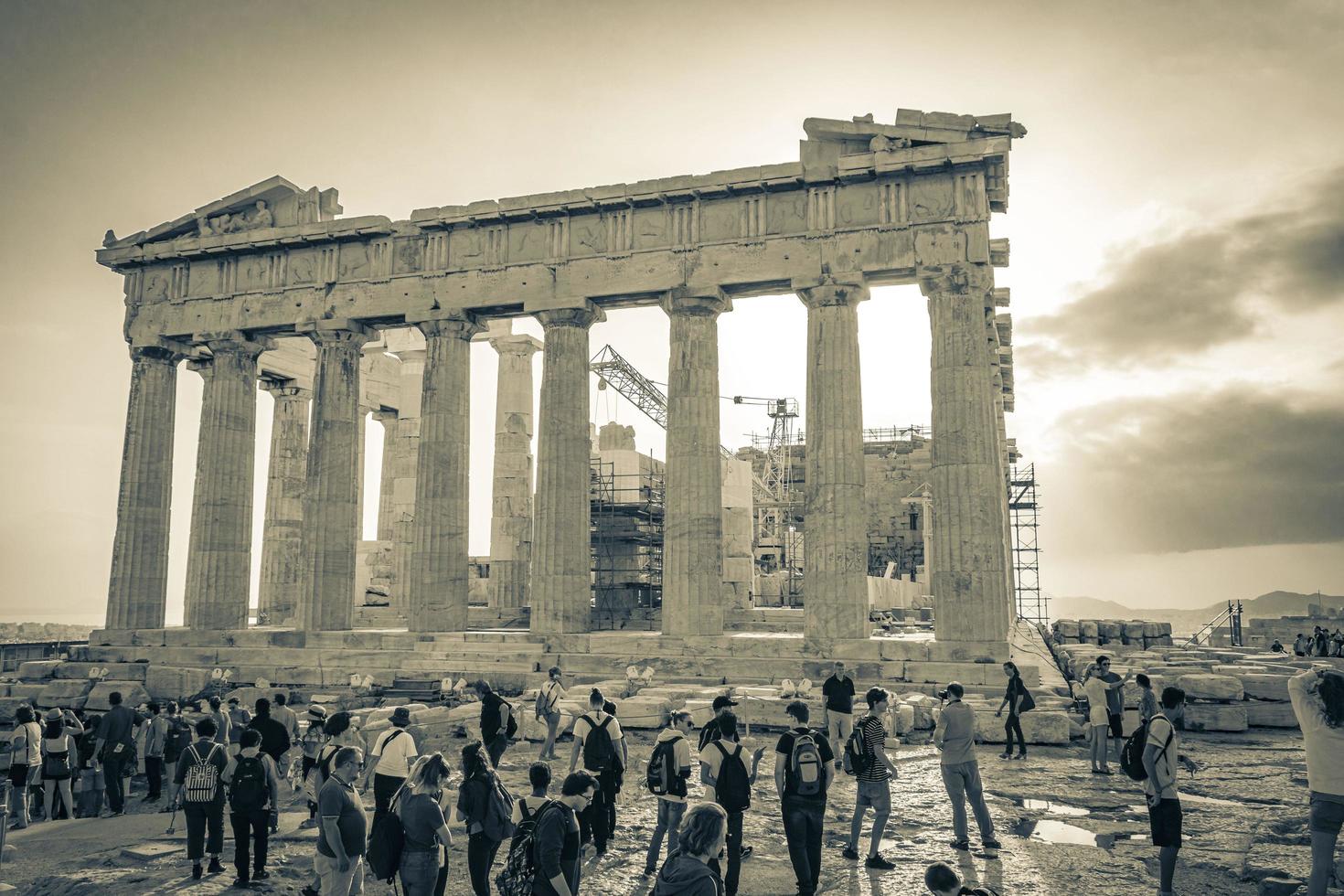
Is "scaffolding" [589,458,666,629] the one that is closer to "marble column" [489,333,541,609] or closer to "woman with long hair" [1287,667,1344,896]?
"marble column" [489,333,541,609]

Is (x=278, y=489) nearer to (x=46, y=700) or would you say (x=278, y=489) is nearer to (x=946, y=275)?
(x=46, y=700)

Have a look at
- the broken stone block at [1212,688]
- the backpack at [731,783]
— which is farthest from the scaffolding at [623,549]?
the backpack at [731,783]

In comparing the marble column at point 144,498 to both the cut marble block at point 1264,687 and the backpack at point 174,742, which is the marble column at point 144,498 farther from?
the cut marble block at point 1264,687

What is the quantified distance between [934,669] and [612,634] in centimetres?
765

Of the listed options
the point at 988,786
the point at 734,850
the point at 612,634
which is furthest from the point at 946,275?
the point at 734,850

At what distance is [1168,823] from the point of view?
24.6 ft

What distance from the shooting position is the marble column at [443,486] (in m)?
24.8

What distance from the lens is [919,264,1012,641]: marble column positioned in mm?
20844

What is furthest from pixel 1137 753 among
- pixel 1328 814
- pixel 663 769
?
pixel 663 769

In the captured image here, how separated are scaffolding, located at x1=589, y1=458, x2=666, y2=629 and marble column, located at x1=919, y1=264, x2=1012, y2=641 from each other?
13.0 metres

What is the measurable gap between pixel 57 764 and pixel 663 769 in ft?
27.5

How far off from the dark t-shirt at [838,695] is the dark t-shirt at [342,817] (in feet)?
19.6

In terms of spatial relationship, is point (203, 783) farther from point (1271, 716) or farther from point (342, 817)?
point (1271, 716)

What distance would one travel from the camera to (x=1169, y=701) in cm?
806
